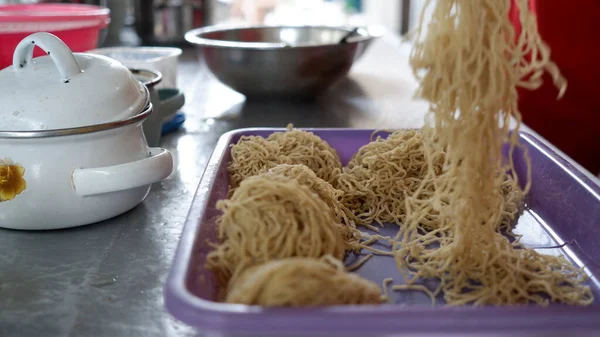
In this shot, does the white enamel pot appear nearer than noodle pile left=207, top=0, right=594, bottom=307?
No

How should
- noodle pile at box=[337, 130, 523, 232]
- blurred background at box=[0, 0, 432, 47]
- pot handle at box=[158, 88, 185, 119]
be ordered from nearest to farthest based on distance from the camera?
1. noodle pile at box=[337, 130, 523, 232]
2. pot handle at box=[158, 88, 185, 119]
3. blurred background at box=[0, 0, 432, 47]

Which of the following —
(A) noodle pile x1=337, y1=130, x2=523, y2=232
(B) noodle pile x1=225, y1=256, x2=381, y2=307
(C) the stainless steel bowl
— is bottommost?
(A) noodle pile x1=337, y1=130, x2=523, y2=232

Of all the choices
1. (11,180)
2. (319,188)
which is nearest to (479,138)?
(319,188)

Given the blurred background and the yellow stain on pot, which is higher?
the blurred background

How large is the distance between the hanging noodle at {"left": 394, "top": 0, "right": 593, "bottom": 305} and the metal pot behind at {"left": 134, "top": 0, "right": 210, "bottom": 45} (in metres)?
2.25

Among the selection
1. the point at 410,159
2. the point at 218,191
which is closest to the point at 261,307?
the point at 218,191

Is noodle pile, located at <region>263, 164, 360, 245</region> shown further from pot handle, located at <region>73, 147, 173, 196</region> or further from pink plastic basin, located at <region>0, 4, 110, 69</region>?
pink plastic basin, located at <region>0, 4, 110, 69</region>

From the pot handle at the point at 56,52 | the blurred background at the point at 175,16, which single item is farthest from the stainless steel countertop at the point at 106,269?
the blurred background at the point at 175,16

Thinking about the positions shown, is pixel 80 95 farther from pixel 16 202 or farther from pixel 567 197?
pixel 567 197

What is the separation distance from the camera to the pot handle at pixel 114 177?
0.87 metres

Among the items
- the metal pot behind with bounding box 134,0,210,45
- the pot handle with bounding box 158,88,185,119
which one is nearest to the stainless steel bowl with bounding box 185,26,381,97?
the pot handle with bounding box 158,88,185,119

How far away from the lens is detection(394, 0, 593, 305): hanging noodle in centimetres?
72

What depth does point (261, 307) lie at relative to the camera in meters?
0.56

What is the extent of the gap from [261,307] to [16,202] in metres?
0.51
